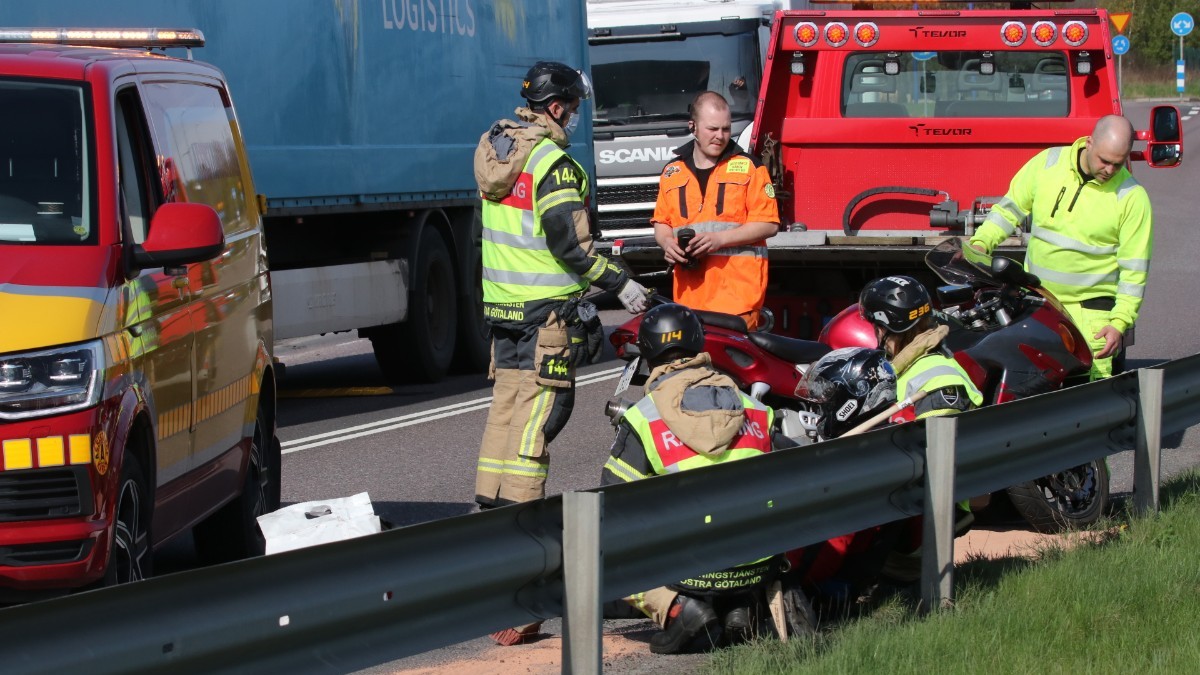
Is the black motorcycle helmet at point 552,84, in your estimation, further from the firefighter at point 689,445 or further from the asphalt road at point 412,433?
the asphalt road at point 412,433

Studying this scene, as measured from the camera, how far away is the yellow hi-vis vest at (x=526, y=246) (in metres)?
6.88

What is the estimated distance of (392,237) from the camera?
14258 mm

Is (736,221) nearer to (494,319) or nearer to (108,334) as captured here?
(494,319)

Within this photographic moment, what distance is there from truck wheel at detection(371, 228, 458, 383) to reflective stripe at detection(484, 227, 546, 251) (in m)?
7.01

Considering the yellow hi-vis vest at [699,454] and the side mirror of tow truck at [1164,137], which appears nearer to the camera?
the yellow hi-vis vest at [699,454]

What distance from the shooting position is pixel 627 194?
18.3 m

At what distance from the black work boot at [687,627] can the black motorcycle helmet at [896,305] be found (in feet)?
4.89

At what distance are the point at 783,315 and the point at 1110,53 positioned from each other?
2.91 metres

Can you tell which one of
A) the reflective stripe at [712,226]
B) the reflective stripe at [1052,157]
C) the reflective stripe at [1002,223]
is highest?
the reflective stripe at [1052,157]

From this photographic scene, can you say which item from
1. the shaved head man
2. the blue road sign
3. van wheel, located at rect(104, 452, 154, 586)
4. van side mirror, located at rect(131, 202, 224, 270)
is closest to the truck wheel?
the shaved head man

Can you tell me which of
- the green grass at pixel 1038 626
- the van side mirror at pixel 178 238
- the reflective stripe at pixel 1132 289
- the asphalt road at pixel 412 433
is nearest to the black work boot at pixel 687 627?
the asphalt road at pixel 412 433

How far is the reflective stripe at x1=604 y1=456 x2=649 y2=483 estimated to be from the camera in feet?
18.8

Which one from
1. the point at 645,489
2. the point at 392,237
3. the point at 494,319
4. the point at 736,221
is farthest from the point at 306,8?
the point at 645,489

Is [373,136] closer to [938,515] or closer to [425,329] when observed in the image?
[425,329]
